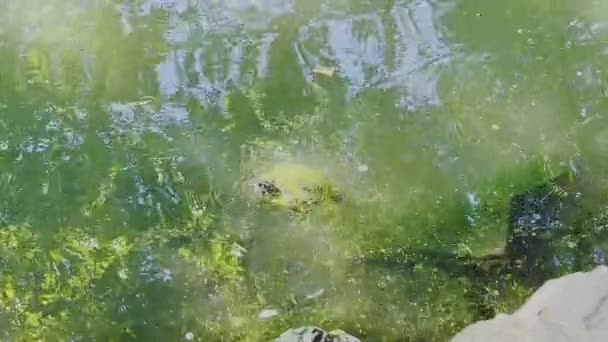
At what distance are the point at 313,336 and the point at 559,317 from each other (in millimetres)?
Answer: 871

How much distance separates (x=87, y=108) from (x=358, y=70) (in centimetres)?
138

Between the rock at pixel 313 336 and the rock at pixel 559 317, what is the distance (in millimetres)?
402

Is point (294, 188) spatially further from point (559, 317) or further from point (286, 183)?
point (559, 317)

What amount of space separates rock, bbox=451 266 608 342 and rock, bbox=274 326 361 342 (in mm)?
402

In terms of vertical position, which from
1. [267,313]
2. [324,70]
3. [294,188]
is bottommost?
[267,313]

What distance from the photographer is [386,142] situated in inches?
145

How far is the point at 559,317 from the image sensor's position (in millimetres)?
2701

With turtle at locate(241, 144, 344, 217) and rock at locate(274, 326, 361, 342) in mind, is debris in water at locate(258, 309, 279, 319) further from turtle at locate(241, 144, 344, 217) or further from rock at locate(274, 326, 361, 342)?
turtle at locate(241, 144, 344, 217)

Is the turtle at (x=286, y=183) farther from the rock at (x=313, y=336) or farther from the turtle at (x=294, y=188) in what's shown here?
the rock at (x=313, y=336)

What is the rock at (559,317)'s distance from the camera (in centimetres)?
260

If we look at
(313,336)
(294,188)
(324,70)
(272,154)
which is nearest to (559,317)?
(313,336)

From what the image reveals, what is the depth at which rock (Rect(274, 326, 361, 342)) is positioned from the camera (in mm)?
2859

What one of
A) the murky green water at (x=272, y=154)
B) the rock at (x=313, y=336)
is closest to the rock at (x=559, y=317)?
the murky green water at (x=272, y=154)

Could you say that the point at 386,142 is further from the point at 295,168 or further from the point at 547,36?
the point at 547,36
